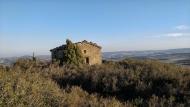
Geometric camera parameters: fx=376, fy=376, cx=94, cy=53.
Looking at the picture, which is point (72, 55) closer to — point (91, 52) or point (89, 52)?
point (89, 52)

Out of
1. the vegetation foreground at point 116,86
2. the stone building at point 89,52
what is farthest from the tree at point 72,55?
the vegetation foreground at point 116,86

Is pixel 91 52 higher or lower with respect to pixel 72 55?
higher

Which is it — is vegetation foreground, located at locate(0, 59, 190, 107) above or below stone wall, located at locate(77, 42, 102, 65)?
below

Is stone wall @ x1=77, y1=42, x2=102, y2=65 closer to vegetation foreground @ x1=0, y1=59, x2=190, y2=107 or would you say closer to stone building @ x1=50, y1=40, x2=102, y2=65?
stone building @ x1=50, y1=40, x2=102, y2=65

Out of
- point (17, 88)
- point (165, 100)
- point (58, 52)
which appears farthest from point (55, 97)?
point (58, 52)

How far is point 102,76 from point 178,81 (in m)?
6.90

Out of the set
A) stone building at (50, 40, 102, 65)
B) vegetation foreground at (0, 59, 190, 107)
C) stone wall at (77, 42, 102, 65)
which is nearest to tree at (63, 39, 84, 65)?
stone building at (50, 40, 102, 65)

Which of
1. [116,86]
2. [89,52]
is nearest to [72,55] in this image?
[89,52]

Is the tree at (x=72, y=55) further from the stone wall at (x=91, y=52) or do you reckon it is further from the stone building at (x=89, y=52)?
the stone wall at (x=91, y=52)

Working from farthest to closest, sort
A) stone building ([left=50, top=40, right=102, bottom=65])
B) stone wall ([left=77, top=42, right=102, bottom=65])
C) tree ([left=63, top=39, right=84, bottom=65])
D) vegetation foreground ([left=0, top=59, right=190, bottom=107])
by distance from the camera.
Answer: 1. stone wall ([left=77, top=42, right=102, bottom=65])
2. stone building ([left=50, top=40, right=102, bottom=65])
3. tree ([left=63, top=39, right=84, bottom=65])
4. vegetation foreground ([left=0, top=59, right=190, bottom=107])

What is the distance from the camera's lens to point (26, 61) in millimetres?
43688

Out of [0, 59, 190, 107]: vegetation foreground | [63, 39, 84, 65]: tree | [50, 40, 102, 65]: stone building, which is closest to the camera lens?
[0, 59, 190, 107]: vegetation foreground

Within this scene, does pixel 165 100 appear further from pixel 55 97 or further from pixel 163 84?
pixel 55 97

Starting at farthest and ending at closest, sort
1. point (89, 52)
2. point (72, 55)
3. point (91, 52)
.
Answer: point (91, 52), point (89, 52), point (72, 55)
